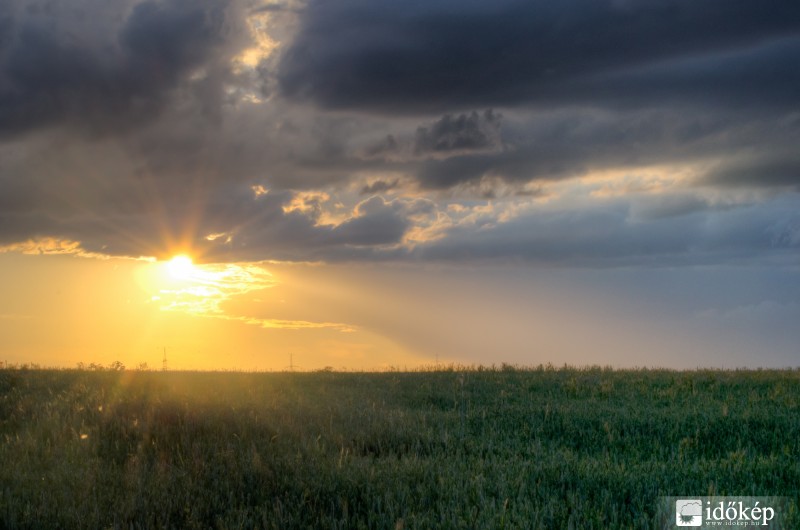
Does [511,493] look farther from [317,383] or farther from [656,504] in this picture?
[317,383]

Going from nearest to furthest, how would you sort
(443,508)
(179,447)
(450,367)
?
(443,508) → (179,447) → (450,367)

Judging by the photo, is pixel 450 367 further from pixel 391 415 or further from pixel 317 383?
pixel 391 415

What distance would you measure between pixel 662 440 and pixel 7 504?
9600 millimetres

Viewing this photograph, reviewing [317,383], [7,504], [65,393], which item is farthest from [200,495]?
[317,383]

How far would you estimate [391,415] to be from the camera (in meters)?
12.6

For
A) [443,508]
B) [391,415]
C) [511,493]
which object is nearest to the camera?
[443,508]

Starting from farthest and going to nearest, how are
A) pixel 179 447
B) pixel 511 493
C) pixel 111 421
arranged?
pixel 111 421
pixel 179 447
pixel 511 493

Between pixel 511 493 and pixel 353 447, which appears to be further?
pixel 353 447

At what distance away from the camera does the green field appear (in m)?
7.47

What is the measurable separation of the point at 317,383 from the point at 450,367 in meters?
5.53

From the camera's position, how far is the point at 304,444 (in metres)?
9.94

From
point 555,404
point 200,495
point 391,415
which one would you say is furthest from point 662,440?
point 200,495

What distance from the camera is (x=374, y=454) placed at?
402 inches

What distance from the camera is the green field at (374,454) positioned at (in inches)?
294
